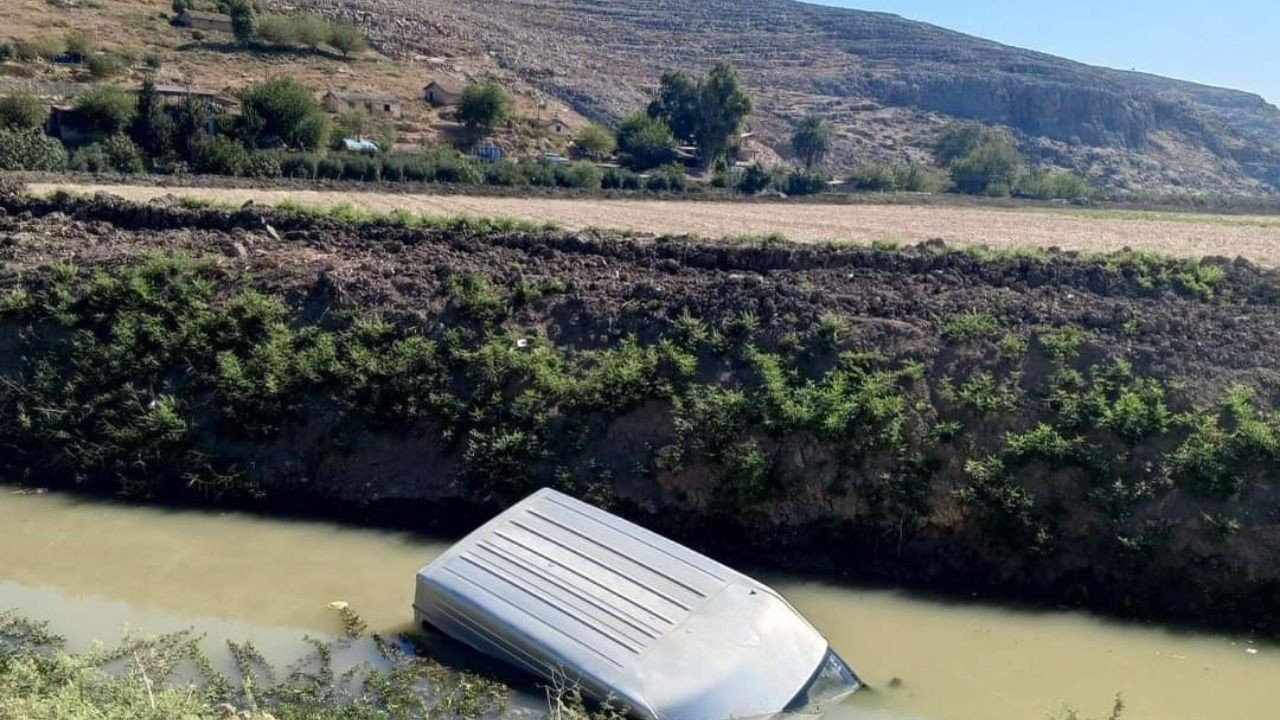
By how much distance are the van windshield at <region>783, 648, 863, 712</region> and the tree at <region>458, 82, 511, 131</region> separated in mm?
66337

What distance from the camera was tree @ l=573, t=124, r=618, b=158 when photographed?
233ft

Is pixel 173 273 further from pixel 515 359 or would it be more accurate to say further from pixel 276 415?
pixel 515 359

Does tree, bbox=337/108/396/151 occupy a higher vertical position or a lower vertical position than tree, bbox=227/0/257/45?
lower

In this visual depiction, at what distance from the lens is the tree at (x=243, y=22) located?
8100cm

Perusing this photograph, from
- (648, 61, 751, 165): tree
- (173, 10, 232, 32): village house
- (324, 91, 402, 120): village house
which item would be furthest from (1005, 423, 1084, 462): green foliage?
(173, 10, 232, 32): village house

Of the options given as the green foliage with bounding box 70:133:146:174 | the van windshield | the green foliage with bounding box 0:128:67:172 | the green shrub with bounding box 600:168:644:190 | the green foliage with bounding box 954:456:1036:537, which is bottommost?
the green foliage with bounding box 70:133:146:174

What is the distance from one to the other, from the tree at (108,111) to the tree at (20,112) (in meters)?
2.54

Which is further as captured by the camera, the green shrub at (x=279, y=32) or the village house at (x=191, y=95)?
the green shrub at (x=279, y=32)

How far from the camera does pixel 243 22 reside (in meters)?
81.1

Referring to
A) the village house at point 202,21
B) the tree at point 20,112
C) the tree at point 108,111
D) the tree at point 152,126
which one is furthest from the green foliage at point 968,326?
the village house at point 202,21

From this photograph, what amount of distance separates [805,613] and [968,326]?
4979 mm

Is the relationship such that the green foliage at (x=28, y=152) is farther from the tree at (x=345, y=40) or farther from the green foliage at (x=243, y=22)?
the tree at (x=345, y=40)

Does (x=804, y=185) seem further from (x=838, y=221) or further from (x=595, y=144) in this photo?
(x=838, y=221)

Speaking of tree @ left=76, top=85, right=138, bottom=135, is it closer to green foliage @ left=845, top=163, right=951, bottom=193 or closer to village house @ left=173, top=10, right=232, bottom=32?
village house @ left=173, top=10, right=232, bottom=32
